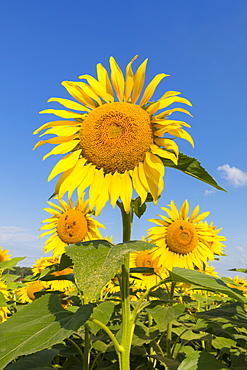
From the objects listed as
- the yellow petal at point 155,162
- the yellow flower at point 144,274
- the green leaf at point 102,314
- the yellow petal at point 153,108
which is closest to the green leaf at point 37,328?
the green leaf at point 102,314

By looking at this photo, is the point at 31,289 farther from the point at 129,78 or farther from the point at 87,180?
the point at 129,78

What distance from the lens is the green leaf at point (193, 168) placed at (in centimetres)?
210

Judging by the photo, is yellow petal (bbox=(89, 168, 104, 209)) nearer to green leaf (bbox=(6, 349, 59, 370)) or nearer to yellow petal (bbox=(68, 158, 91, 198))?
yellow petal (bbox=(68, 158, 91, 198))

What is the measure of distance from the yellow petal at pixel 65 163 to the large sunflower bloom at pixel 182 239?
2497 millimetres

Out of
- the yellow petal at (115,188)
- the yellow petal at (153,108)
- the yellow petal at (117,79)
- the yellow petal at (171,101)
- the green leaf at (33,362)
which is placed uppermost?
the yellow petal at (117,79)

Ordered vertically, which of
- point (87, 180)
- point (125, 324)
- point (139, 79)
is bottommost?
point (125, 324)

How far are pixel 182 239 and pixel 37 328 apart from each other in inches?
120

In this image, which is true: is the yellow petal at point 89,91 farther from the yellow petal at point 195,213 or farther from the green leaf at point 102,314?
the yellow petal at point 195,213

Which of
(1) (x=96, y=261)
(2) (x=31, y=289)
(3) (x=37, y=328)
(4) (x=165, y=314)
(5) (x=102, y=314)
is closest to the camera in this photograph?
(1) (x=96, y=261)

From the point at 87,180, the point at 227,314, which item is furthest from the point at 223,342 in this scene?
the point at 87,180

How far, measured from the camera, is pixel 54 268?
308cm

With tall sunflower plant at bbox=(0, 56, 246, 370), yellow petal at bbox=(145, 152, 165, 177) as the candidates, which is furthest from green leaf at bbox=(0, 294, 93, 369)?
yellow petal at bbox=(145, 152, 165, 177)

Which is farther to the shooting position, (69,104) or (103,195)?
(69,104)

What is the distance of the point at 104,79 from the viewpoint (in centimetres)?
250
